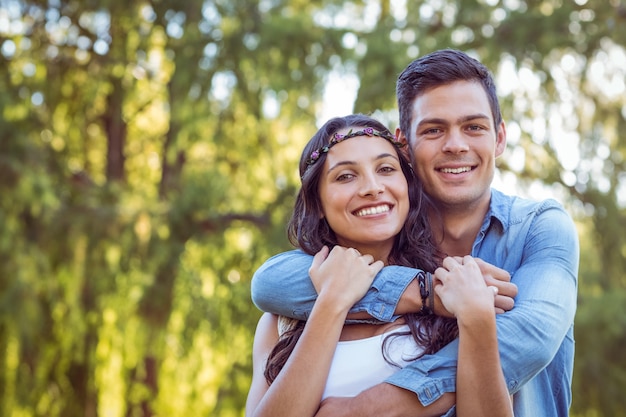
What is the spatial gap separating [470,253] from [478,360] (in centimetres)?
63

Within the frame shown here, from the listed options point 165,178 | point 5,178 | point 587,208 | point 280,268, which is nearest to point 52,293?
point 5,178

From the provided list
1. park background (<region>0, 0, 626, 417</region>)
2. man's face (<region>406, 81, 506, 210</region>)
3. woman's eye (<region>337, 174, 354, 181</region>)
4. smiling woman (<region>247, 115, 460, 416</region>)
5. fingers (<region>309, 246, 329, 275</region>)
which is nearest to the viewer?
smiling woman (<region>247, 115, 460, 416</region>)

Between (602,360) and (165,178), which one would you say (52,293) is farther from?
(602,360)

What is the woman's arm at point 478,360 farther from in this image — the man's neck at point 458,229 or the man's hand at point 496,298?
the man's neck at point 458,229

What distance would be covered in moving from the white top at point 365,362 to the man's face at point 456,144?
0.55 m

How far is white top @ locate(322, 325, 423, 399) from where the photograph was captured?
2172mm

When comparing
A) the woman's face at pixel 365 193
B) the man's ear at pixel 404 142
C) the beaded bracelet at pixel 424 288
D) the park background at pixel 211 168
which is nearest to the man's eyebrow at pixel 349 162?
the woman's face at pixel 365 193

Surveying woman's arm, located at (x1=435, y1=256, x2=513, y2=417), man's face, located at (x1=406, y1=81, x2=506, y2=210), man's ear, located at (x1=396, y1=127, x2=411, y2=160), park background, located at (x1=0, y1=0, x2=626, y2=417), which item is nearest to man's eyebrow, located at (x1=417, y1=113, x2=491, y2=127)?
man's face, located at (x1=406, y1=81, x2=506, y2=210)

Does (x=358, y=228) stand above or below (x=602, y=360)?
above

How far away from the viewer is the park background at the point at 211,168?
6711 millimetres

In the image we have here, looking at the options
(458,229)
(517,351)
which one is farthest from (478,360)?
(458,229)

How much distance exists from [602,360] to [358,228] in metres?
5.14

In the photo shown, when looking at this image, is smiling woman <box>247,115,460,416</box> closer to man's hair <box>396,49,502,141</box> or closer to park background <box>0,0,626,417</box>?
man's hair <box>396,49,502,141</box>

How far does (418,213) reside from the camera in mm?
2523
